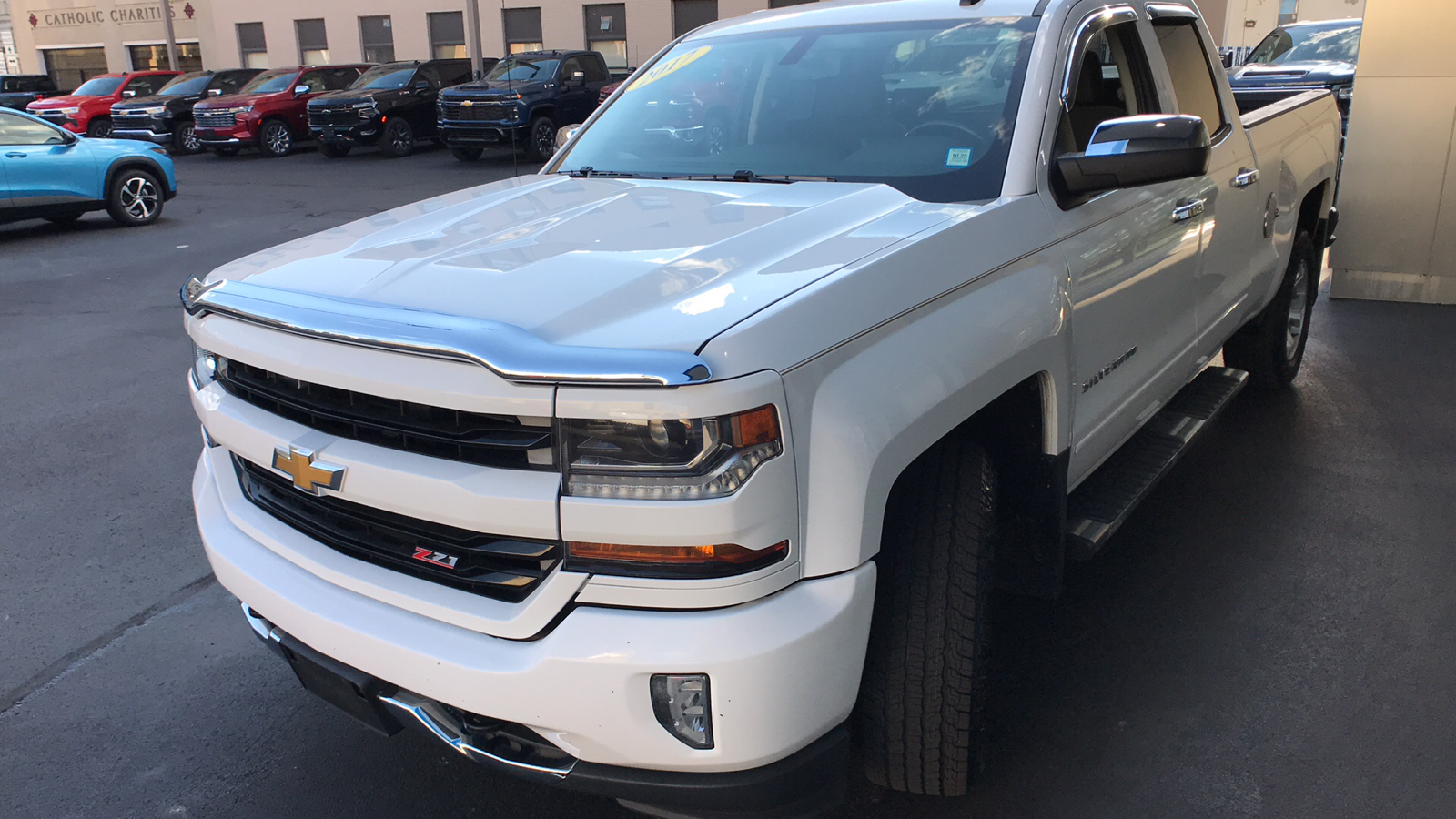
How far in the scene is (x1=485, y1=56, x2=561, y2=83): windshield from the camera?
18.2 m

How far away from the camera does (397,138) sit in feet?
65.1

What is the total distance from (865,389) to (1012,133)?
122 centimetres

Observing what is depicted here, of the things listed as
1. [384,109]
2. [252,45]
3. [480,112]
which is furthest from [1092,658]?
[252,45]

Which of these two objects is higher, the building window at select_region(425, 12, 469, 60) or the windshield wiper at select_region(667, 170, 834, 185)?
the building window at select_region(425, 12, 469, 60)

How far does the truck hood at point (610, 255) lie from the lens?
78.7 inches

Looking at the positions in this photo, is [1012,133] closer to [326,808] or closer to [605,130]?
[605,130]

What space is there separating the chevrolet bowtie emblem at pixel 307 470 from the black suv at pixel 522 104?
1544 cm

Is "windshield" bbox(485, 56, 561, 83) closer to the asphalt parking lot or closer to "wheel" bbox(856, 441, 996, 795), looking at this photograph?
the asphalt parking lot

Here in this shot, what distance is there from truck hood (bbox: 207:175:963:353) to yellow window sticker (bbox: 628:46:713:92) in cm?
87

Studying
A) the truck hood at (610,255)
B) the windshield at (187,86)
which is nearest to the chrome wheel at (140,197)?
the truck hood at (610,255)

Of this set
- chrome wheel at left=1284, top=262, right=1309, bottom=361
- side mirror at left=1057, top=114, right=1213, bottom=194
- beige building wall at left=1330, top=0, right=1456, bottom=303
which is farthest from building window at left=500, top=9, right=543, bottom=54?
side mirror at left=1057, top=114, right=1213, bottom=194

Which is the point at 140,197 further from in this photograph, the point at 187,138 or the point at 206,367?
the point at 206,367

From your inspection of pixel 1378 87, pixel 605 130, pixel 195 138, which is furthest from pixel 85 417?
pixel 195 138

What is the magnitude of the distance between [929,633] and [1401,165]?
7.14 m
